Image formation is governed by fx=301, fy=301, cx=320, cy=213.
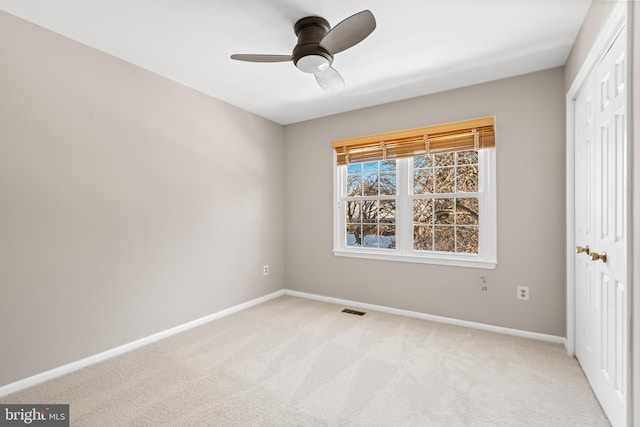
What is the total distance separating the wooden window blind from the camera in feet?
9.72

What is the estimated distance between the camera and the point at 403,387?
2.02 metres

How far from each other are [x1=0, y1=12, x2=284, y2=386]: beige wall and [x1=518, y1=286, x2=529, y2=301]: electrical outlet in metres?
2.97

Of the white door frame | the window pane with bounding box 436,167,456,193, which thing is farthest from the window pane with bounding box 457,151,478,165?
the white door frame

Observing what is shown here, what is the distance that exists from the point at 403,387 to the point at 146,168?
9.01 feet

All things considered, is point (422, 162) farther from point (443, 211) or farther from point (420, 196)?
point (443, 211)

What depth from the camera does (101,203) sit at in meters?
2.41

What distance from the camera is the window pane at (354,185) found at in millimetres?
3867

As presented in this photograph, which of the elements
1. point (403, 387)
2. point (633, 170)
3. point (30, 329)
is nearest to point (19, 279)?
point (30, 329)

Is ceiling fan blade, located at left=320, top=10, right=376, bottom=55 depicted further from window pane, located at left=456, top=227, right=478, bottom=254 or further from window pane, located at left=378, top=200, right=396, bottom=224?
window pane, located at left=456, top=227, right=478, bottom=254

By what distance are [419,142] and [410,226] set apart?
941 millimetres

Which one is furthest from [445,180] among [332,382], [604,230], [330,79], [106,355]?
[106,355]

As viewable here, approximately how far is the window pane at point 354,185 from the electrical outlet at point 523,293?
1965 millimetres

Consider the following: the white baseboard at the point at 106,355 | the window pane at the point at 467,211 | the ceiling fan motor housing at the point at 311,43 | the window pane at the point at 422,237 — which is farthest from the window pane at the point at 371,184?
the white baseboard at the point at 106,355

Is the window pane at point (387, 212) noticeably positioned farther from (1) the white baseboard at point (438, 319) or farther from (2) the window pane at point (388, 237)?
(1) the white baseboard at point (438, 319)
